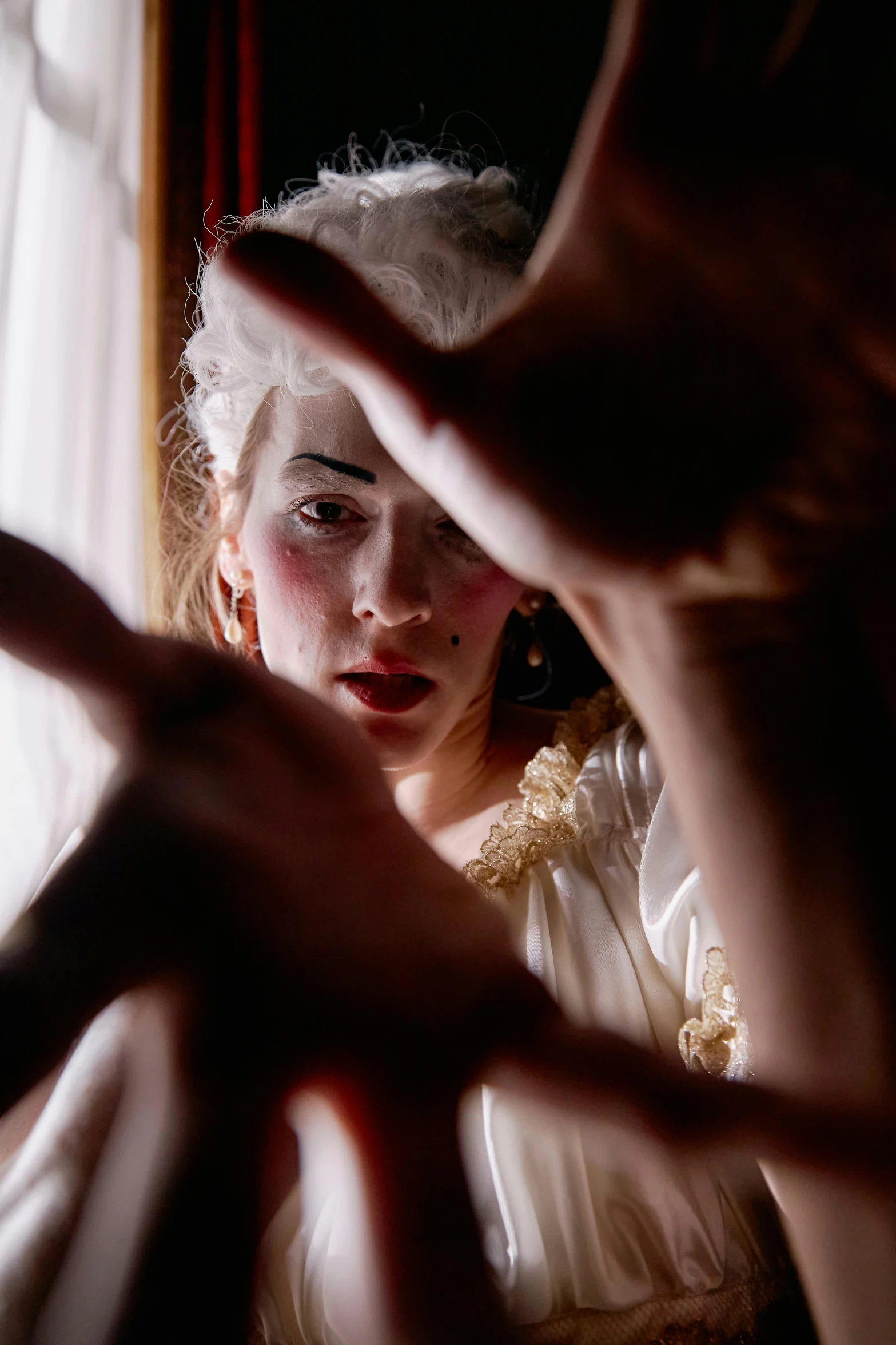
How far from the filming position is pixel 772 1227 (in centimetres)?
49

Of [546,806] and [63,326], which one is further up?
[63,326]

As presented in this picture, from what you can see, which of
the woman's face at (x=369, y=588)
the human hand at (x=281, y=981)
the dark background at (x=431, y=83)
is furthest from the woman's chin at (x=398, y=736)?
the dark background at (x=431, y=83)

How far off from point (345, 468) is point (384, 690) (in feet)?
0.47

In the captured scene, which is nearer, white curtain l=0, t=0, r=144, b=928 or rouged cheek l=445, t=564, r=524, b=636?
rouged cheek l=445, t=564, r=524, b=636

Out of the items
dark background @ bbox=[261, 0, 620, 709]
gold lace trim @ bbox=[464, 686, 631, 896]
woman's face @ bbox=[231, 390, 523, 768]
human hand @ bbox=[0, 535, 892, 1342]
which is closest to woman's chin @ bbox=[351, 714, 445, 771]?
woman's face @ bbox=[231, 390, 523, 768]

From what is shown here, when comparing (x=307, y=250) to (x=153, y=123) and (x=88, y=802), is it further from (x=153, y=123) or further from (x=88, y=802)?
(x=153, y=123)

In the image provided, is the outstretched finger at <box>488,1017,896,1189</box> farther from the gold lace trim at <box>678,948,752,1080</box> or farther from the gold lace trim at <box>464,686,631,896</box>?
the gold lace trim at <box>464,686,631,896</box>

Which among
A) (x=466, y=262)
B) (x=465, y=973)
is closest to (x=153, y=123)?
(x=466, y=262)

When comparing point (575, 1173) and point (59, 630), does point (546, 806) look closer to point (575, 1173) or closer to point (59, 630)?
point (575, 1173)

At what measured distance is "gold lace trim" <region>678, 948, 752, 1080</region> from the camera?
46 cm

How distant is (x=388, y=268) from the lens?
0.62m

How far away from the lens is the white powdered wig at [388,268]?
2.04ft

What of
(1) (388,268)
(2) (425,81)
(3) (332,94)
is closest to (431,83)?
(2) (425,81)

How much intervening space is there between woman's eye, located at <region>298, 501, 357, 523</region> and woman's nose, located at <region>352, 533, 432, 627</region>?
5cm
